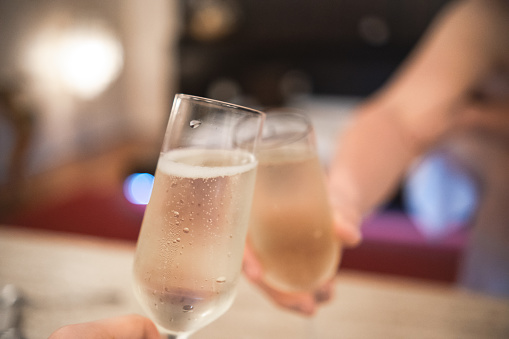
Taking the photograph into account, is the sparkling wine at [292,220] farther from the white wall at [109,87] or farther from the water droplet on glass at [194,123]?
the white wall at [109,87]

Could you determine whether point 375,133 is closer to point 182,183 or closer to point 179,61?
point 182,183

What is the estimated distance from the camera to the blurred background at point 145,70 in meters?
3.63

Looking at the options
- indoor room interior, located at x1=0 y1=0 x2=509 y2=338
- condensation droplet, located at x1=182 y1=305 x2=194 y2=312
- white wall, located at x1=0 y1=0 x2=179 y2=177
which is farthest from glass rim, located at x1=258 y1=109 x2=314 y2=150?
white wall, located at x1=0 y1=0 x2=179 y2=177

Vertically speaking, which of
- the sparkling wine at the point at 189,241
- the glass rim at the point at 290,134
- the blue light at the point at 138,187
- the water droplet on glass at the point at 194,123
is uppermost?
the water droplet on glass at the point at 194,123

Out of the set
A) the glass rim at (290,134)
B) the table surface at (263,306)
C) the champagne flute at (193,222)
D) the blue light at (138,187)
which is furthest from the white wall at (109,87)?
the champagne flute at (193,222)

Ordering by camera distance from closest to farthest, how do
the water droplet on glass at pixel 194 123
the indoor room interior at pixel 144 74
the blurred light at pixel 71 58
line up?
the water droplet on glass at pixel 194 123 < the indoor room interior at pixel 144 74 < the blurred light at pixel 71 58

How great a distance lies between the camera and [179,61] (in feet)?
16.9

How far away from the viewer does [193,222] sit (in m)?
0.48

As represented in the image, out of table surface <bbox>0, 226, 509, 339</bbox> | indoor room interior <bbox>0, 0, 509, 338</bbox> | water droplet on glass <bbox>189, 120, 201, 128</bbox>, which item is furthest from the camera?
indoor room interior <bbox>0, 0, 509, 338</bbox>

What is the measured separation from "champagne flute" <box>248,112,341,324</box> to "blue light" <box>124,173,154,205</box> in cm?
223

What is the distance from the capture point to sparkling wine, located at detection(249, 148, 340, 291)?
2.26 ft

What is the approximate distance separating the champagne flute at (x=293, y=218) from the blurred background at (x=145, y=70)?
2.11 m

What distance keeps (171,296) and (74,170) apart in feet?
15.0

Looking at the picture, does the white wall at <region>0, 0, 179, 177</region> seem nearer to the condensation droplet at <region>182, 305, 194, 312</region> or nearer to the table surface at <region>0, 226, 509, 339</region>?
the table surface at <region>0, 226, 509, 339</region>
